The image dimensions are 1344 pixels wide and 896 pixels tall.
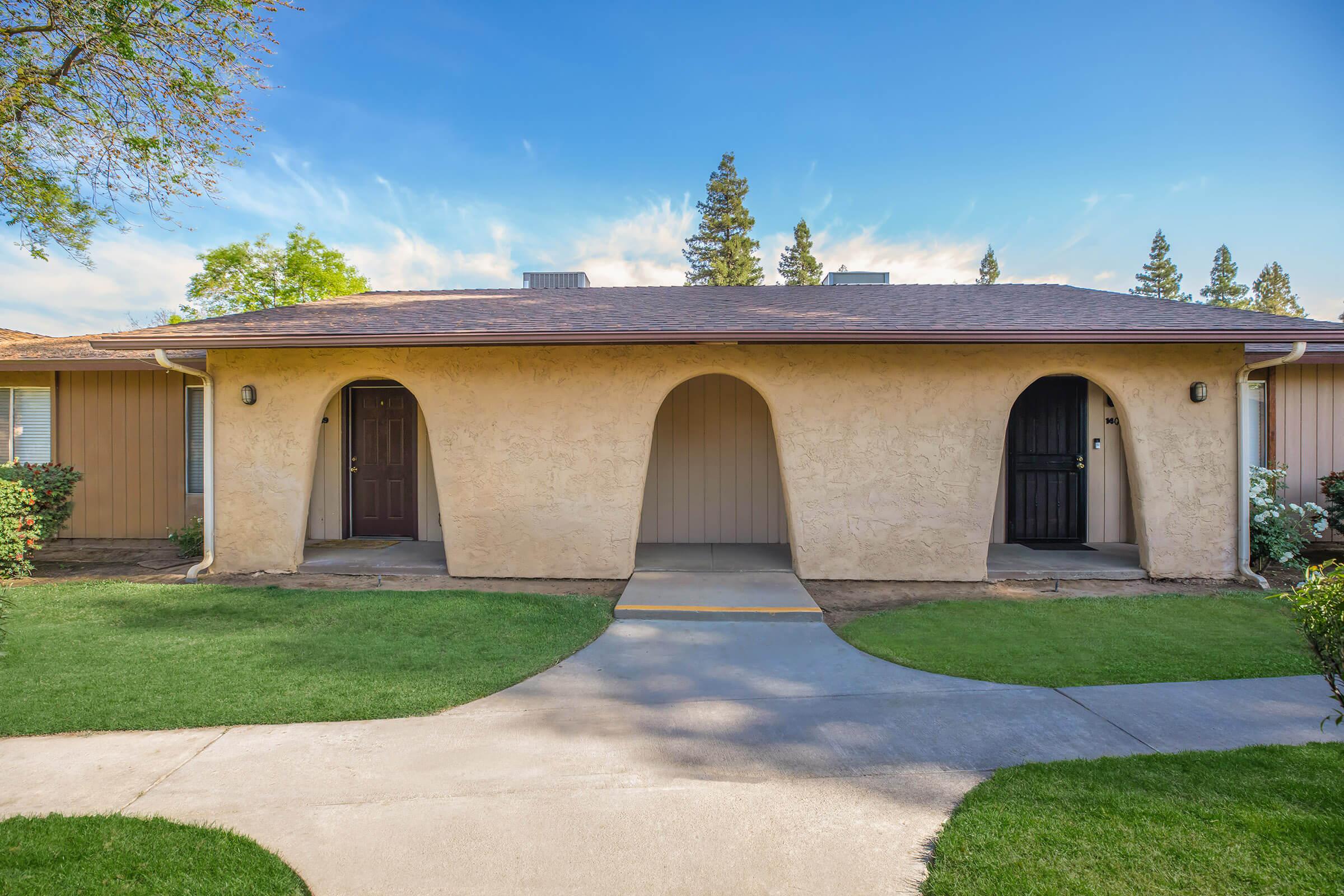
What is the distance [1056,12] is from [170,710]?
1370 centimetres

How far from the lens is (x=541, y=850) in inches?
86.7

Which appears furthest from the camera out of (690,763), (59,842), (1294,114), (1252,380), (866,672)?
(1294,114)

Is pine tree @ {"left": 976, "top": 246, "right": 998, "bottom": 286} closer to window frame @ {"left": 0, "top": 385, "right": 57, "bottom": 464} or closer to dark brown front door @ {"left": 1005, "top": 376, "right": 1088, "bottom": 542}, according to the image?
dark brown front door @ {"left": 1005, "top": 376, "right": 1088, "bottom": 542}

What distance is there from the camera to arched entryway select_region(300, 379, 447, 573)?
853cm

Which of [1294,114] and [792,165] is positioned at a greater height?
[792,165]

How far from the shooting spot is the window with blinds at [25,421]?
29.2 feet

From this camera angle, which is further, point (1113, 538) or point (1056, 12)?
point (1056, 12)

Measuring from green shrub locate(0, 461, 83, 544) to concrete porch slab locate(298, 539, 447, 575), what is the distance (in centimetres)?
282

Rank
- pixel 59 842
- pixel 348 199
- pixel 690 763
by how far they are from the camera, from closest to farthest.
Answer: pixel 59 842
pixel 690 763
pixel 348 199

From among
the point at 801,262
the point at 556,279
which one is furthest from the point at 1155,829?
the point at 801,262

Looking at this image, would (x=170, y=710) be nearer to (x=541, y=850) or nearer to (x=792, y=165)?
(x=541, y=850)

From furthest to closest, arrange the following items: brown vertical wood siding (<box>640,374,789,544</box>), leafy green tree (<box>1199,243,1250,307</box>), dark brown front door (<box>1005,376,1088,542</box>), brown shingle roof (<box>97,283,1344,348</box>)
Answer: leafy green tree (<box>1199,243,1250,307</box>) < brown vertical wood siding (<box>640,374,789,544</box>) < dark brown front door (<box>1005,376,1088,542</box>) < brown shingle roof (<box>97,283,1344,348</box>)

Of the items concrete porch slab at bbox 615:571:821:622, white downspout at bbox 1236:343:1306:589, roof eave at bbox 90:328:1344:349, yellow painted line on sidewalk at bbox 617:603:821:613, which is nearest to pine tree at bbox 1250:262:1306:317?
white downspout at bbox 1236:343:1306:589

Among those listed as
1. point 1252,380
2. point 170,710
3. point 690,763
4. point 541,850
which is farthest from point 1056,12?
point 170,710
